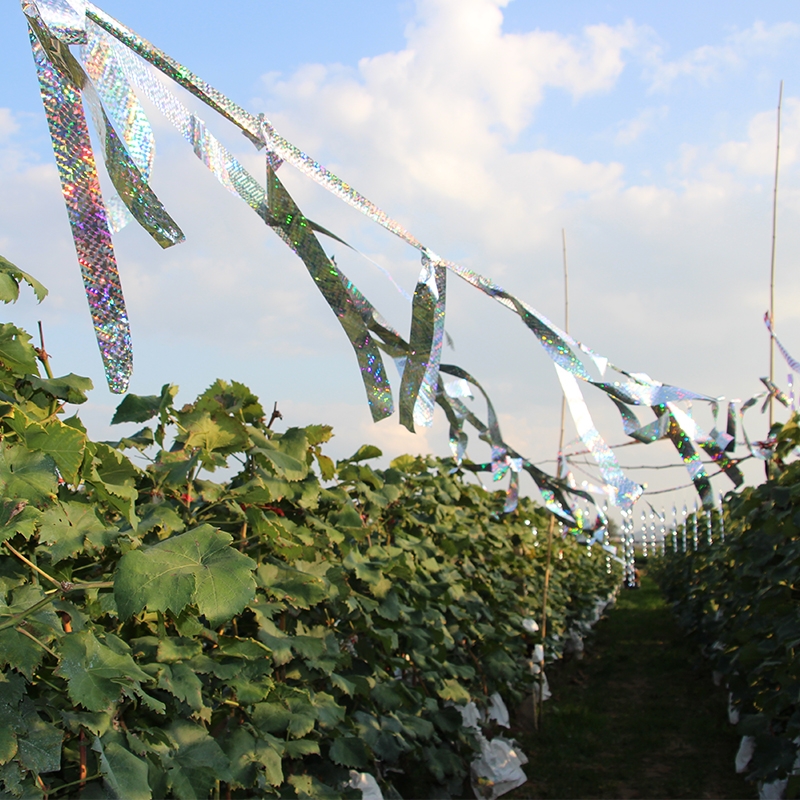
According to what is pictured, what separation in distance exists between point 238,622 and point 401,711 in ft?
4.00

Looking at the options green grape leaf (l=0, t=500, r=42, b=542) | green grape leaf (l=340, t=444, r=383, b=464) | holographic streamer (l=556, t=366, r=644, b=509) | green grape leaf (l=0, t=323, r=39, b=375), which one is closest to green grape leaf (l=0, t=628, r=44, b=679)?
green grape leaf (l=0, t=500, r=42, b=542)

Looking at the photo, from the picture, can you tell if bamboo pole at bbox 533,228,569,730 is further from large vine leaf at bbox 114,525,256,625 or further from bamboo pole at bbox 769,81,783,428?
large vine leaf at bbox 114,525,256,625

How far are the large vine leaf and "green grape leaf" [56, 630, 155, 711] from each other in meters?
0.14

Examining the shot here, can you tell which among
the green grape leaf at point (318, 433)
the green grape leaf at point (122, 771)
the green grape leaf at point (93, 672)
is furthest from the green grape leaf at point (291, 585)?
the green grape leaf at point (93, 672)

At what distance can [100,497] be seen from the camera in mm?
1303

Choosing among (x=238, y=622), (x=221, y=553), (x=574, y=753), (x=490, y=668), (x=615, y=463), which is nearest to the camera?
(x=221, y=553)

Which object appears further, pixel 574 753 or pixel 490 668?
pixel 574 753

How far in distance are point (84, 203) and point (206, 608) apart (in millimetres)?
655

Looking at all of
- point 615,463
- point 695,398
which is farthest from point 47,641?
point 695,398

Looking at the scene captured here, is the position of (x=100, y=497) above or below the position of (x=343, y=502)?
below

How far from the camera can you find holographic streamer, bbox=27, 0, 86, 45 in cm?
115

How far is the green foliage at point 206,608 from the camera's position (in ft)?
3.41

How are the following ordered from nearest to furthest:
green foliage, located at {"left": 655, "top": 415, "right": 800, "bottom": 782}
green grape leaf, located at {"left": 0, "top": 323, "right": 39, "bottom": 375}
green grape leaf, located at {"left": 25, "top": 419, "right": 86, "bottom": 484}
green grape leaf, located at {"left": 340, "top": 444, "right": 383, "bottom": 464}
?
green grape leaf, located at {"left": 25, "top": 419, "right": 86, "bottom": 484} < green grape leaf, located at {"left": 0, "top": 323, "right": 39, "bottom": 375} < green grape leaf, located at {"left": 340, "top": 444, "right": 383, "bottom": 464} < green foliage, located at {"left": 655, "top": 415, "right": 800, "bottom": 782}

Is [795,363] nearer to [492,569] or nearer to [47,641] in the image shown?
[492,569]
